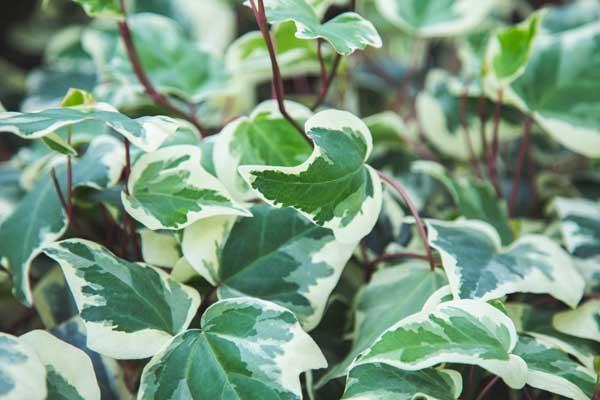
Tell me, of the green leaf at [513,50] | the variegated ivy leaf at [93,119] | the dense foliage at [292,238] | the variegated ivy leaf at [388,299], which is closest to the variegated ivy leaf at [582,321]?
the dense foliage at [292,238]

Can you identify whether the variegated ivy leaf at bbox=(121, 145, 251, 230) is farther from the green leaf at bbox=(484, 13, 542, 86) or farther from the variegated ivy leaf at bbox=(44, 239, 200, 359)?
the green leaf at bbox=(484, 13, 542, 86)

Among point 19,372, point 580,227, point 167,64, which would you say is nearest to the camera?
point 19,372

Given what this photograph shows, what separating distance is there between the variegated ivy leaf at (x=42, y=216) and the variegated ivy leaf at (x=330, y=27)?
20cm

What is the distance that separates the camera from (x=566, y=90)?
700 mm

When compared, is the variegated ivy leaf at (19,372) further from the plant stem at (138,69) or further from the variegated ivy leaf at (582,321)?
the variegated ivy leaf at (582,321)

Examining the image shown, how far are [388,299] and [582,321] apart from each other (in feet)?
0.54

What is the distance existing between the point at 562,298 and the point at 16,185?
562 mm

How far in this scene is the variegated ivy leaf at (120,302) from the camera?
0.46 m

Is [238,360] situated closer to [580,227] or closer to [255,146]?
[255,146]

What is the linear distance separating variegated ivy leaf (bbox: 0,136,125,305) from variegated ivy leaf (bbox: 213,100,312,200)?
92mm

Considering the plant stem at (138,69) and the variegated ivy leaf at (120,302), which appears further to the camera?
the plant stem at (138,69)

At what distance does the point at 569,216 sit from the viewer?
2.12ft

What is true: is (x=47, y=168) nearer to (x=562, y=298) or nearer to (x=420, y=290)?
(x=420, y=290)

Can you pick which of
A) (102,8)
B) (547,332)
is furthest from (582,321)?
(102,8)
